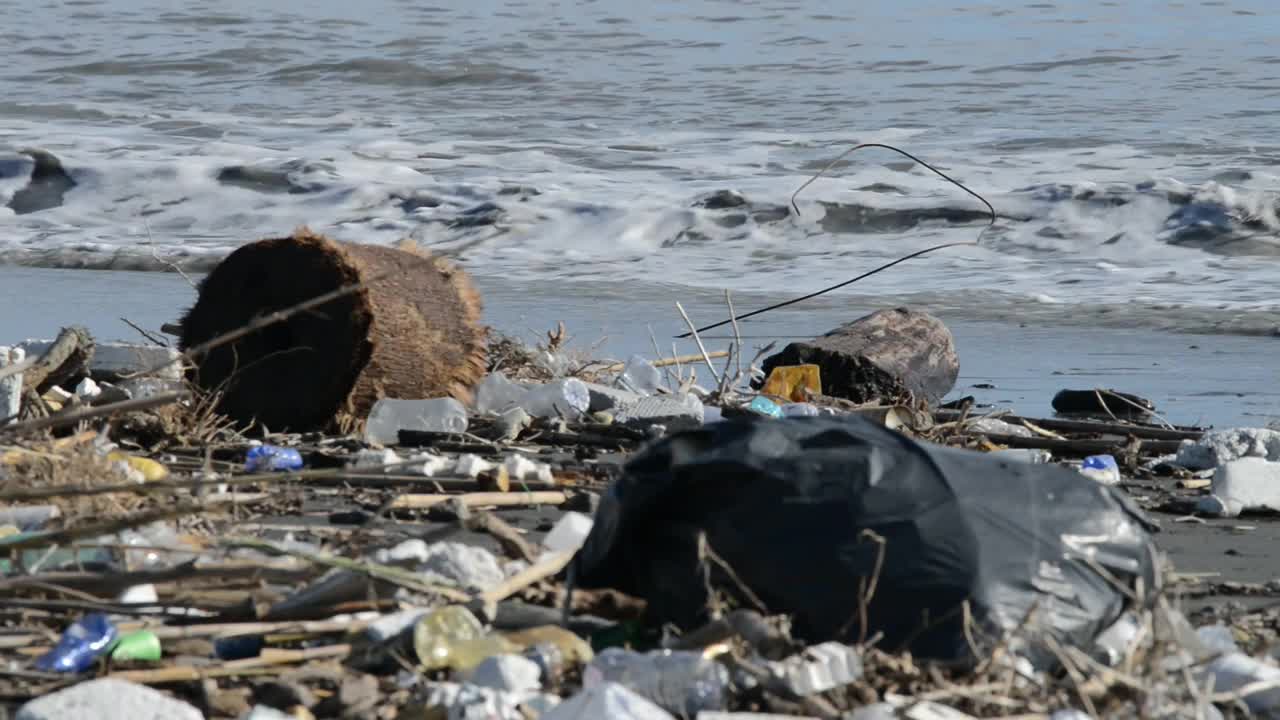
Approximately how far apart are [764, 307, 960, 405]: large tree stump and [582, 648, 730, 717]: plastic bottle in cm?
375

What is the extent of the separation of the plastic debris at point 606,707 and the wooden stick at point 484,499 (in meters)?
1.43

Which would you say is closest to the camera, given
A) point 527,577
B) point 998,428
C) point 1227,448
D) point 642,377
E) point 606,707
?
point 606,707

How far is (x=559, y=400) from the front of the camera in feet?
17.4

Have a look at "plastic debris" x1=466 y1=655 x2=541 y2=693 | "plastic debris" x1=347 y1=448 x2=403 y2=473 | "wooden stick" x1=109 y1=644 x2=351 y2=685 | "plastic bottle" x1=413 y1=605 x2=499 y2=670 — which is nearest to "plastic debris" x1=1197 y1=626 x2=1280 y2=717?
"plastic debris" x1=466 y1=655 x2=541 y2=693

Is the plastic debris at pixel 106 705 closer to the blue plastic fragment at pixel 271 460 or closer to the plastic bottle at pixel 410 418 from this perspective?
the blue plastic fragment at pixel 271 460

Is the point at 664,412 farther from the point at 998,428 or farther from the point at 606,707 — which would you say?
the point at 606,707

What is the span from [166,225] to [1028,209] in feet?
21.3

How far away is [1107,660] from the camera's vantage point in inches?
99.4

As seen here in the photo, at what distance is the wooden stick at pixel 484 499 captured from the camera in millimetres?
3627

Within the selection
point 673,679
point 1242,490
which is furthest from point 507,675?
point 1242,490

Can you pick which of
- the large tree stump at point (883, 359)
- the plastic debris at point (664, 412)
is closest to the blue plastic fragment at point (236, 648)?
the plastic debris at point (664, 412)

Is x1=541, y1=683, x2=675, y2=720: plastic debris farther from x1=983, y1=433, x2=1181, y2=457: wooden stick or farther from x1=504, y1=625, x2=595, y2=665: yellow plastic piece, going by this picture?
x1=983, y1=433, x2=1181, y2=457: wooden stick

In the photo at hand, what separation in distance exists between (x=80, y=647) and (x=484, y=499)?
1385mm

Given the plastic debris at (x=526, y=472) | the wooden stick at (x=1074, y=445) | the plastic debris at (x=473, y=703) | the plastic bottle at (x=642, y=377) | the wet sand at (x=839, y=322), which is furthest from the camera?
the wet sand at (x=839, y=322)
